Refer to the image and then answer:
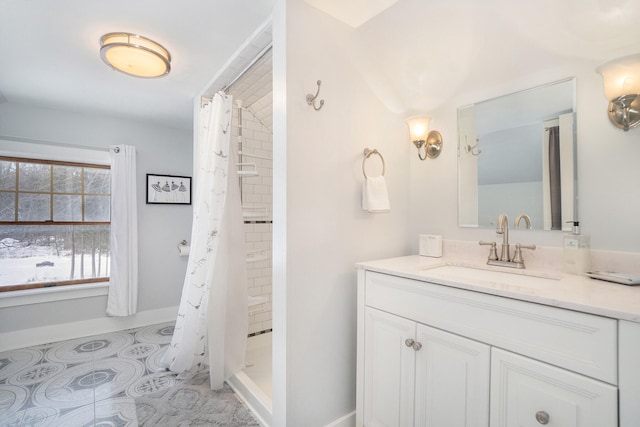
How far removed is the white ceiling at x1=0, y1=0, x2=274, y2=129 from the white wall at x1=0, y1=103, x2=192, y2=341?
0.75 feet

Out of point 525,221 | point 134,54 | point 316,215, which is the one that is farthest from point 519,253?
point 134,54

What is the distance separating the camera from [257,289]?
2.84 meters

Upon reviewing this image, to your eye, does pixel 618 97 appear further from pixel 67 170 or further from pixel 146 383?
pixel 67 170

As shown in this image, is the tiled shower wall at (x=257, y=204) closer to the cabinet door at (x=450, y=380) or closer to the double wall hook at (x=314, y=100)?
the double wall hook at (x=314, y=100)

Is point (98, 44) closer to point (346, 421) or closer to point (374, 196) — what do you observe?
point (374, 196)

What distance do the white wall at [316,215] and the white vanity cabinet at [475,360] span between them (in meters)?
0.17

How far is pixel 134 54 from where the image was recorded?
1.83 meters

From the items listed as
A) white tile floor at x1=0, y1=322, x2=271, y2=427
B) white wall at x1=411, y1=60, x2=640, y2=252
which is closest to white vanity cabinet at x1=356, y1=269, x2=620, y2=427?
white wall at x1=411, y1=60, x2=640, y2=252

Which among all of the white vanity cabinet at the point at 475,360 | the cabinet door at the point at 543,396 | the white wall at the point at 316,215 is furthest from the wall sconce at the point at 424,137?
the cabinet door at the point at 543,396

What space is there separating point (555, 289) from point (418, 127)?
47.0 inches

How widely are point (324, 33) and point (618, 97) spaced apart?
138 centimetres

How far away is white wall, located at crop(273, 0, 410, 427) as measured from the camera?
4.79ft

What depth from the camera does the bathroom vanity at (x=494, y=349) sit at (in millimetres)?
822

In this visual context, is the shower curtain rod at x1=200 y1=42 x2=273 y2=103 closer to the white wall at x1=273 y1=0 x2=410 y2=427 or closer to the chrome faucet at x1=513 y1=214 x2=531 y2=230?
the white wall at x1=273 y1=0 x2=410 y2=427
